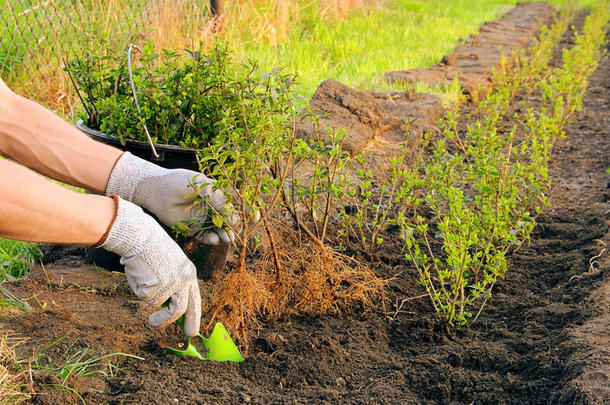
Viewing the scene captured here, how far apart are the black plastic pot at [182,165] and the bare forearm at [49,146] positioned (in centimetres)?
21

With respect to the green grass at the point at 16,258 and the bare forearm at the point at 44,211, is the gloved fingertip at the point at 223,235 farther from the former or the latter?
the green grass at the point at 16,258

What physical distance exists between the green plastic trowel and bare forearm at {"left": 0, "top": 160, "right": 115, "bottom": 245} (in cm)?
52

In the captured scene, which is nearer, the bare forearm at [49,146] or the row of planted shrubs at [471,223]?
the bare forearm at [49,146]

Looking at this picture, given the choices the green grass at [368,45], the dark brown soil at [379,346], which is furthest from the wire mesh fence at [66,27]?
the dark brown soil at [379,346]

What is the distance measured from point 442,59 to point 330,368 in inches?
209

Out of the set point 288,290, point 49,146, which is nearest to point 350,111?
point 288,290

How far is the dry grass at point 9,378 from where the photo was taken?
1.67 metres

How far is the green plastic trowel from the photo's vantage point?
209 cm

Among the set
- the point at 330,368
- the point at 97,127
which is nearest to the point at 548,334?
the point at 330,368

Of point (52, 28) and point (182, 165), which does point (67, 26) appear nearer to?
point (52, 28)

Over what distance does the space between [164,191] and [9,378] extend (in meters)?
0.71

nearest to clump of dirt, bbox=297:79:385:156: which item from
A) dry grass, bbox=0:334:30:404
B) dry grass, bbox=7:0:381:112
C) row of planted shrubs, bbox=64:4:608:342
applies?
dry grass, bbox=7:0:381:112

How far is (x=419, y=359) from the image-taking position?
211 centimetres

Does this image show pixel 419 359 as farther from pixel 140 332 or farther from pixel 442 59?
pixel 442 59
